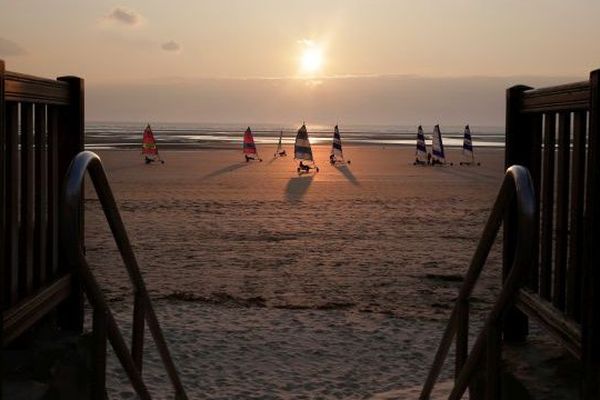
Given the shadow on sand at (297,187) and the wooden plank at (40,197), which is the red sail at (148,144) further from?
the wooden plank at (40,197)

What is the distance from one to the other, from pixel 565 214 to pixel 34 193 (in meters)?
2.54

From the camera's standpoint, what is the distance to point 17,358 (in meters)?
3.67

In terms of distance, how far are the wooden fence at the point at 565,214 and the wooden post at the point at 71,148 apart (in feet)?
Answer: 7.92

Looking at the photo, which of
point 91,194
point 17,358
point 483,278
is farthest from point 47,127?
point 91,194

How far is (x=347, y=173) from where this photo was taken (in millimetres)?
28312

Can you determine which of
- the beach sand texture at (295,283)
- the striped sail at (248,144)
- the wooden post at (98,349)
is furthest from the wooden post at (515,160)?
the striped sail at (248,144)

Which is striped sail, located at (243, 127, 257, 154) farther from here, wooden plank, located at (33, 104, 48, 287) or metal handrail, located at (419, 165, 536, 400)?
metal handrail, located at (419, 165, 536, 400)

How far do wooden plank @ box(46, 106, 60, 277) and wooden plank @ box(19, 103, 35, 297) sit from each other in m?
0.34

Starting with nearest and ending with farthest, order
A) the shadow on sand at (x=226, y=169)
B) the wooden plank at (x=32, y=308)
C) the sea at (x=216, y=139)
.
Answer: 1. the wooden plank at (x=32, y=308)
2. the shadow on sand at (x=226, y=169)
3. the sea at (x=216, y=139)

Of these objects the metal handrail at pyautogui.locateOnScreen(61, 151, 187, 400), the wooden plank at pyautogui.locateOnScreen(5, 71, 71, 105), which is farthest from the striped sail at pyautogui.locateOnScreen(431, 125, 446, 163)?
the wooden plank at pyautogui.locateOnScreen(5, 71, 71, 105)

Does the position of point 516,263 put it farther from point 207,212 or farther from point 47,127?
point 207,212

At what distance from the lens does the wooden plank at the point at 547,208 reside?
378 centimetres

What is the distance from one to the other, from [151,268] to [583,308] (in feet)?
23.7

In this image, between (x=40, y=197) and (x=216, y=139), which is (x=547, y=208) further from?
(x=216, y=139)
